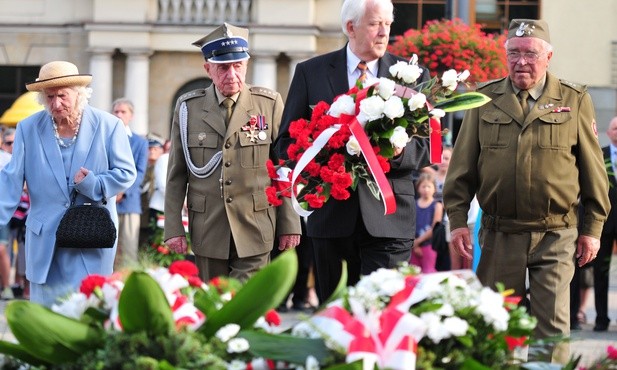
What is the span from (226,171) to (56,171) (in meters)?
0.95

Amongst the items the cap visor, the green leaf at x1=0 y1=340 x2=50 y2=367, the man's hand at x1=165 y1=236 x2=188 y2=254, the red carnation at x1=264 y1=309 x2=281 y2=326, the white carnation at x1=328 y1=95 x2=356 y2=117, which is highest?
the cap visor

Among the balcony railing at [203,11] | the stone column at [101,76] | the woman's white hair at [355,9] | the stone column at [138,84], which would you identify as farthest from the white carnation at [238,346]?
the balcony railing at [203,11]

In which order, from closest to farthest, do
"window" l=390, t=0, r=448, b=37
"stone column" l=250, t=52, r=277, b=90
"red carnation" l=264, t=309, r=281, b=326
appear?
1. "red carnation" l=264, t=309, r=281, b=326
2. "stone column" l=250, t=52, r=277, b=90
3. "window" l=390, t=0, r=448, b=37

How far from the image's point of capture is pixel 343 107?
5.64 meters

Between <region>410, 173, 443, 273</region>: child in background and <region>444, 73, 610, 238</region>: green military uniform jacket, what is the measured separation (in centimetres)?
717

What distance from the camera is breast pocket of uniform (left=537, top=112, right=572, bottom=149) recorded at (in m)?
6.96

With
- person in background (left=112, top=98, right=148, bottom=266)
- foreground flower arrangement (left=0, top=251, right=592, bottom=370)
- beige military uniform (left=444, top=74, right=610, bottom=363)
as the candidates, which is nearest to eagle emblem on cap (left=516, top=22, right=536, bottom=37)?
beige military uniform (left=444, top=74, right=610, bottom=363)

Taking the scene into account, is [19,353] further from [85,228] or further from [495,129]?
[85,228]

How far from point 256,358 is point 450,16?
15148 millimetres

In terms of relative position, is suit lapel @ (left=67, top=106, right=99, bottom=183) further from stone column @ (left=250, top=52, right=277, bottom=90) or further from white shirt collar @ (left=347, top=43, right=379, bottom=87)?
stone column @ (left=250, top=52, right=277, bottom=90)

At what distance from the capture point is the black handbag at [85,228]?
757 cm

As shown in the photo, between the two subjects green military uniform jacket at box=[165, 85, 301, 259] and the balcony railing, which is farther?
the balcony railing

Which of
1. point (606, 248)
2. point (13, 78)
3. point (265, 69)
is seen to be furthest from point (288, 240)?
point (13, 78)

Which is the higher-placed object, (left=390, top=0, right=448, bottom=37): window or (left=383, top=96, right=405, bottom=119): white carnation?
(left=390, top=0, right=448, bottom=37): window
